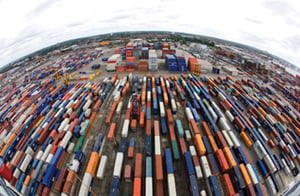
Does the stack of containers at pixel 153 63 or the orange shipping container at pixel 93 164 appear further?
the stack of containers at pixel 153 63

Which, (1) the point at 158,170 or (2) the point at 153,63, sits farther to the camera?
(2) the point at 153,63

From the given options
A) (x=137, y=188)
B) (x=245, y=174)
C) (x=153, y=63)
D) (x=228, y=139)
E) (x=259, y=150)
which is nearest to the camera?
(x=137, y=188)

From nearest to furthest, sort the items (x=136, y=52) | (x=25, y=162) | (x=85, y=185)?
(x=85, y=185)
(x=25, y=162)
(x=136, y=52)

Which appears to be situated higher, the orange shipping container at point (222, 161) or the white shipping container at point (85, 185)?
the orange shipping container at point (222, 161)

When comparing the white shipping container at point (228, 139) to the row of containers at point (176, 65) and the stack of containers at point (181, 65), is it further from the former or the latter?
A: the row of containers at point (176, 65)

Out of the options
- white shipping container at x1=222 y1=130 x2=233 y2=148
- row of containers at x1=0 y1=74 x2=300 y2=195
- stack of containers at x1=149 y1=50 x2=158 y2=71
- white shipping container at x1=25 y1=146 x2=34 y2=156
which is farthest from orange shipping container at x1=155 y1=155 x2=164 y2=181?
stack of containers at x1=149 y1=50 x2=158 y2=71

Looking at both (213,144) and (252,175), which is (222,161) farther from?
(252,175)

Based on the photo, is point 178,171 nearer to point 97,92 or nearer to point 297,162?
point 297,162

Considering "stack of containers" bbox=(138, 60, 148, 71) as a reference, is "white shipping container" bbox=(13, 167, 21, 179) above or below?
below

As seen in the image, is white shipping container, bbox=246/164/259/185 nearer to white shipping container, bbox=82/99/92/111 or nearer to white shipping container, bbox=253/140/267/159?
white shipping container, bbox=253/140/267/159

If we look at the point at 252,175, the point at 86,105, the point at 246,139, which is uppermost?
the point at 86,105

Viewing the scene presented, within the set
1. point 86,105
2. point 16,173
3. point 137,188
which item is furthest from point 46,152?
point 137,188

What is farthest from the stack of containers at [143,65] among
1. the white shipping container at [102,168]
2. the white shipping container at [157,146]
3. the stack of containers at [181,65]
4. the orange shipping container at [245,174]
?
the orange shipping container at [245,174]
